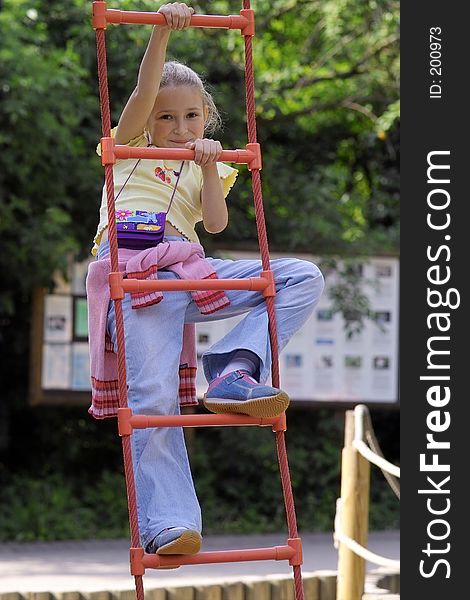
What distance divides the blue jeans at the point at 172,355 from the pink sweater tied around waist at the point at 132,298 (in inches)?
1.5

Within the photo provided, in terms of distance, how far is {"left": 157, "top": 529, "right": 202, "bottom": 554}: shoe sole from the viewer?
395 centimetres

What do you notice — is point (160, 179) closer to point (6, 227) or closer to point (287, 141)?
point (6, 227)

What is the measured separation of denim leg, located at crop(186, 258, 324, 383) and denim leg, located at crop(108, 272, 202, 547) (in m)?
0.13

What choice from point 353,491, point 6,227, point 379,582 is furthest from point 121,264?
point 6,227

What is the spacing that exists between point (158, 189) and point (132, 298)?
1.35 feet

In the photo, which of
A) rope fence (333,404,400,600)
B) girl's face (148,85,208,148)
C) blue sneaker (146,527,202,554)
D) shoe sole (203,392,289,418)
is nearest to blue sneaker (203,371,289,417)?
shoe sole (203,392,289,418)

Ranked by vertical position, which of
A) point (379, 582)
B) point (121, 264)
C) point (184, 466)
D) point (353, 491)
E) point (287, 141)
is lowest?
point (379, 582)

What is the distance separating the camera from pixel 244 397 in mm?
4004

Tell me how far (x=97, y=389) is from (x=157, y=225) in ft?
1.88

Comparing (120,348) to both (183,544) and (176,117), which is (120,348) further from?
(176,117)

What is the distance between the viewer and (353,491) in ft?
21.3

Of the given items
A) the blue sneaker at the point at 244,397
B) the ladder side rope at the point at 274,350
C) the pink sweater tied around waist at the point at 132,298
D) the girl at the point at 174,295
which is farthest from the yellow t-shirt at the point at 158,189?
the blue sneaker at the point at 244,397

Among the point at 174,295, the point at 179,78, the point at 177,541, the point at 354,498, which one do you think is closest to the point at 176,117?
the point at 179,78

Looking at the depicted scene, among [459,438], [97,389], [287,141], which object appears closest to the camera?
[97,389]
